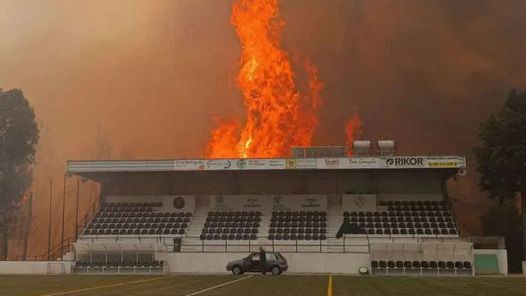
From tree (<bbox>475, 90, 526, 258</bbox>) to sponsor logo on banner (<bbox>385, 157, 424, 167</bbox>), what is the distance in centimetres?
610

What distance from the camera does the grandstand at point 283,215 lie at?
4494 cm

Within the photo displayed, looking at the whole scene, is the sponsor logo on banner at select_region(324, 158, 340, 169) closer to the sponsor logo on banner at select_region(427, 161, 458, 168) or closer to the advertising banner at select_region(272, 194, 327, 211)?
the advertising banner at select_region(272, 194, 327, 211)

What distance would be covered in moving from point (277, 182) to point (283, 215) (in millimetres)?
3692

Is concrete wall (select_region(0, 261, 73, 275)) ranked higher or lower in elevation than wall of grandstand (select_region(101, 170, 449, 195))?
lower

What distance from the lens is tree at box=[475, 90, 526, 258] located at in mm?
50062

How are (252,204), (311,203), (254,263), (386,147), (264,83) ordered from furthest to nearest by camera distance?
(264,83), (252,204), (311,203), (386,147), (254,263)

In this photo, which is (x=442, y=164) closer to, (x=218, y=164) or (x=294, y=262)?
(x=294, y=262)

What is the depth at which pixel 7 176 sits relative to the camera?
5528 centimetres

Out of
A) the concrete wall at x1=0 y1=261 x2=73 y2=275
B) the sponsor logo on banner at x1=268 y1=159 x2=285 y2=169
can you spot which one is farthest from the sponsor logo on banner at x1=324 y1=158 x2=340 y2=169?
the concrete wall at x1=0 y1=261 x2=73 y2=275

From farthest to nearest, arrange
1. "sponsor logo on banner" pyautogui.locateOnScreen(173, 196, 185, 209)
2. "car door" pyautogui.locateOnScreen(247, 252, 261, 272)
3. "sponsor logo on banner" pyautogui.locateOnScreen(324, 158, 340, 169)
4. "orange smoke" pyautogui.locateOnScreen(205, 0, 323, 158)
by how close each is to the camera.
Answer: "orange smoke" pyautogui.locateOnScreen(205, 0, 323, 158)
"sponsor logo on banner" pyautogui.locateOnScreen(173, 196, 185, 209)
"sponsor logo on banner" pyautogui.locateOnScreen(324, 158, 340, 169)
"car door" pyautogui.locateOnScreen(247, 252, 261, 272)

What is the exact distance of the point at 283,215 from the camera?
5362 cm

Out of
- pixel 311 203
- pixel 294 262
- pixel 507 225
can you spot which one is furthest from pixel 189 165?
pixel 507 225

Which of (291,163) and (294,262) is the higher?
(291,163)

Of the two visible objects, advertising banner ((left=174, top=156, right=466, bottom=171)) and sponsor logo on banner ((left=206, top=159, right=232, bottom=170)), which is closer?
advertising banner ((left=174, top=156, right=466, bottom=171))
